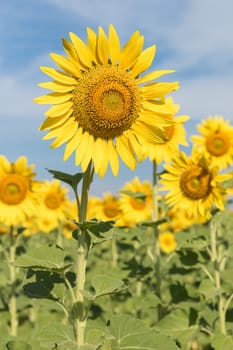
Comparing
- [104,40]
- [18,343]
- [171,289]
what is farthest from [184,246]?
[104,40]

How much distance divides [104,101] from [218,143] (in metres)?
5.24

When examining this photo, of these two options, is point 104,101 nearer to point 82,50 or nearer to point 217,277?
point 82,50

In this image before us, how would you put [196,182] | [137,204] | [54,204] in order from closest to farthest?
[196,182] < [137,204] < [54,204]

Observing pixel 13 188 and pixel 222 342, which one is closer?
pixel 222 342

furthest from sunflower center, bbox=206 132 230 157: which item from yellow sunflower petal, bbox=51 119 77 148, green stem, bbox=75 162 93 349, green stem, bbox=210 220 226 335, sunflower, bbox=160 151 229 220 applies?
green stem, bbox=75 162 93 349

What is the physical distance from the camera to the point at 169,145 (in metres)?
6.94

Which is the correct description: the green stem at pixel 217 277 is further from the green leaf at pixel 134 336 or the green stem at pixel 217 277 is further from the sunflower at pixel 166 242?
the sunflower at pixel 166 242

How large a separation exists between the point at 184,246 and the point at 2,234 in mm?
6714

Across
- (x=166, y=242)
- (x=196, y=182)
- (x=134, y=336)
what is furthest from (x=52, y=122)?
(x=166, y=242)

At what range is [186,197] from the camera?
6.75 metres

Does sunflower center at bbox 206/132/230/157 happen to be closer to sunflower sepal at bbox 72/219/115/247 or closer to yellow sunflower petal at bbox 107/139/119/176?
yellow sunflower petal at bbox 107/139/119/176

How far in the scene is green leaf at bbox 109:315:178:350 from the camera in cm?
348

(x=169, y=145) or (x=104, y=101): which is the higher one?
(x=169, y=145)

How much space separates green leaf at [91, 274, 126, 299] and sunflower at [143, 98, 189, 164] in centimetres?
316
